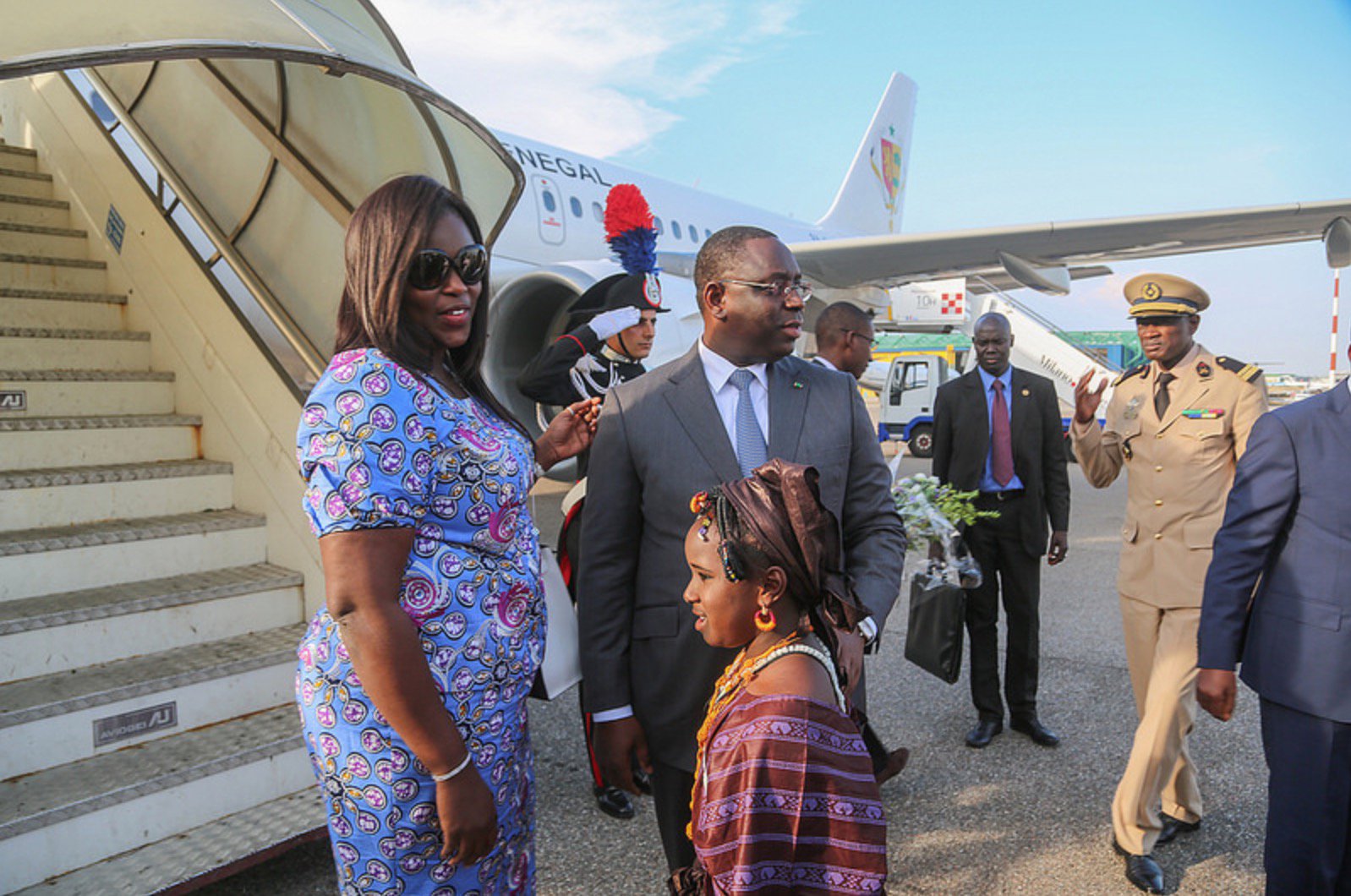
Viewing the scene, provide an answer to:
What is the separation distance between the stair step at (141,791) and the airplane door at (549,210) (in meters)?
6.43

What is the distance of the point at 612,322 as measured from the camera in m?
3.58

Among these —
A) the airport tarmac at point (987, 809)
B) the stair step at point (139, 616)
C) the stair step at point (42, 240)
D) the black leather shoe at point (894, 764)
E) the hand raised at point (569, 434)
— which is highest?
the stair step at point (42, 240)

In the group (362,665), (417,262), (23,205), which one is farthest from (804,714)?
(23,205)

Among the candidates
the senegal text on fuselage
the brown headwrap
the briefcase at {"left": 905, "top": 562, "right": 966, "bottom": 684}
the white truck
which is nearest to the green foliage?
the briefcase at {"left": 905, "top": 562, "right": 966, "bottom": 684}

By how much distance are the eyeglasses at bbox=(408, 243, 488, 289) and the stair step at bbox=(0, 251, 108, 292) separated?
328 cm

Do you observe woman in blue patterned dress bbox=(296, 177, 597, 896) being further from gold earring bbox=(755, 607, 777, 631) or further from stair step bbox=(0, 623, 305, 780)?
stair step bbox=(0, 623, 305, 780)

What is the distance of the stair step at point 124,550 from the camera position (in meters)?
3.02

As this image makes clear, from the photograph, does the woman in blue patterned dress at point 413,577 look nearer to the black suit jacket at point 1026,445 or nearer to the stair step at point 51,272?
the black suit jacket at point 1026,445

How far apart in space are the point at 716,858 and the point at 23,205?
4.60 m

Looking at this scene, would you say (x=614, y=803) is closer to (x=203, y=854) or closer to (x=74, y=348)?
(x=203, y=854)

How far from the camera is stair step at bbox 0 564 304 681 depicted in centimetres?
280

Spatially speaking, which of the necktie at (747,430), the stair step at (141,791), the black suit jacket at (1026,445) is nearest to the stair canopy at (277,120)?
the necktie at (747,430)

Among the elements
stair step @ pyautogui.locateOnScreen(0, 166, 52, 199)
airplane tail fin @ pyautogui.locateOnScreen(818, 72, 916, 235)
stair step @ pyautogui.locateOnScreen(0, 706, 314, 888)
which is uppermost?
airplane tail fin @ pyautogui.locateOnScreen(818, 72, 916, 235)

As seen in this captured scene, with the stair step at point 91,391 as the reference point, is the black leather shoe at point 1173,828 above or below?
below
